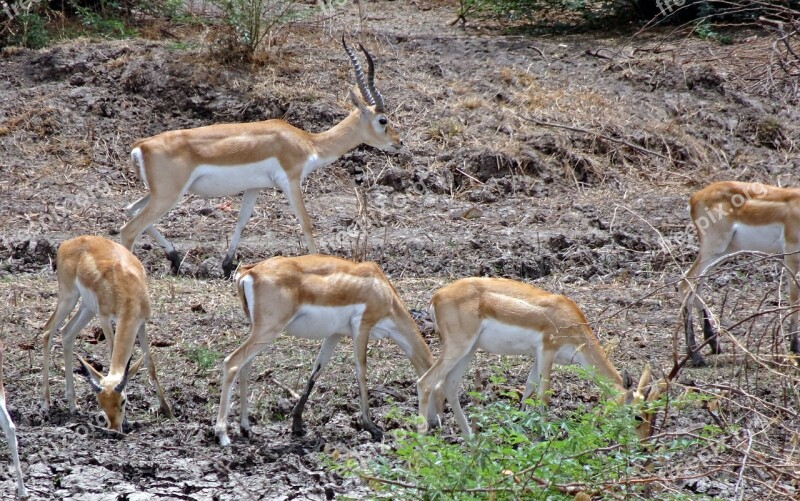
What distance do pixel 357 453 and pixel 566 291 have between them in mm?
3662

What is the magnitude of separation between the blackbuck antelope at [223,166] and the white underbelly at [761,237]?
3.63 meters

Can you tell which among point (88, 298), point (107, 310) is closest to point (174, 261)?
point (88, 298)

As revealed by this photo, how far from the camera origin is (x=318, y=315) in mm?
7172

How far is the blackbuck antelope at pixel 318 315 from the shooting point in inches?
275

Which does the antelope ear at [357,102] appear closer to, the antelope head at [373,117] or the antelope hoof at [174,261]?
the antelope head at [373,117]

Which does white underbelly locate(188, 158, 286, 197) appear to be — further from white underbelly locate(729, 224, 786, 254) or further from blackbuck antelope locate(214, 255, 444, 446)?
white underbelly locate(729, 224, 786, 254)

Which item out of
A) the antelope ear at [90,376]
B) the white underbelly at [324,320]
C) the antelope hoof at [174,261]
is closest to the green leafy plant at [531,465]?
the white underbelly at [324,320]

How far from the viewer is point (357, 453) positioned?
22.1ft

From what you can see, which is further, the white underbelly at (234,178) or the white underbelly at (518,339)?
the white underbelly at (234,178)

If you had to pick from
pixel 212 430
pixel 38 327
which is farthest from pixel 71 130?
pixel 212 430

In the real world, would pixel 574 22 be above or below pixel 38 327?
above

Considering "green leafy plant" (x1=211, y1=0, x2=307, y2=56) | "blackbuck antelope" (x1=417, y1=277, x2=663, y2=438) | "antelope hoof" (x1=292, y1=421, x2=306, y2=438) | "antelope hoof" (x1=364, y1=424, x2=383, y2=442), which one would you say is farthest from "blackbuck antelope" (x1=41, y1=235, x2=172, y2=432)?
"green leafy plant" (x1=211, y1=0, x2=307, y2=56)

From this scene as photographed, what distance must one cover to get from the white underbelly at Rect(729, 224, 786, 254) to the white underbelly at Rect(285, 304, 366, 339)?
132 inches

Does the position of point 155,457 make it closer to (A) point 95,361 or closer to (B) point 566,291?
(A) point 95,361
